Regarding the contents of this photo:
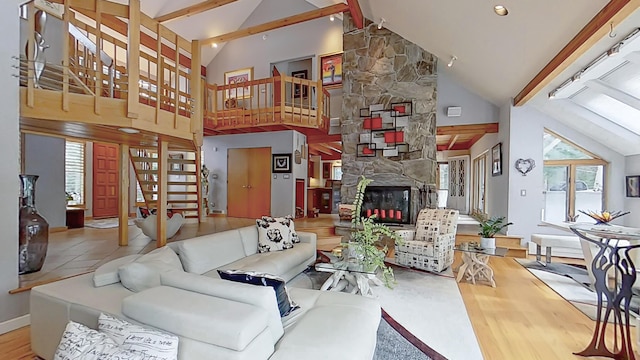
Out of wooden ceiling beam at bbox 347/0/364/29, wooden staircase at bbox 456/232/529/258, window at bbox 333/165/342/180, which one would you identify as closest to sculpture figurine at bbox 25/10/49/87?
wooden ceiling beam at bbox 347/0/364/29

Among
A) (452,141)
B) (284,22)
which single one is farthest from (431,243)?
(284,22)

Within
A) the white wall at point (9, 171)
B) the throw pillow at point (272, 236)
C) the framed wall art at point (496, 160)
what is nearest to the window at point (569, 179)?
the framed wall art at point (496, 160)

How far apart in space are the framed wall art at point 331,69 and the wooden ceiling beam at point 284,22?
112 cm

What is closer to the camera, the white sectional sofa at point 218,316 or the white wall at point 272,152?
the white sectional sofa at point 218,316

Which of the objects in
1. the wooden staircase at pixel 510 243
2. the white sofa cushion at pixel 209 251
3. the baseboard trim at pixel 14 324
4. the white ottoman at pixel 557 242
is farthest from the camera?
the wooden staircase at pixel 510 243

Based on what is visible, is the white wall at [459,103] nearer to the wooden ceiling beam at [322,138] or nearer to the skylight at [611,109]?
the skylight at [611,109]

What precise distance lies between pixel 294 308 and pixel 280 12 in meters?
8.23

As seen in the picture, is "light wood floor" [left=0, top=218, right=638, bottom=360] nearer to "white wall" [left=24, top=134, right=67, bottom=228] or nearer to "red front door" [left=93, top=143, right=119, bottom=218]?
"white wall" [left=24, top=134, right=67, bottom=228]

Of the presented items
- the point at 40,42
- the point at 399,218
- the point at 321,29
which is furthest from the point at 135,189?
the point at 399,218

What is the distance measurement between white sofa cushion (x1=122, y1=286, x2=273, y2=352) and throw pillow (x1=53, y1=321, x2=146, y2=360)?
0.18 m

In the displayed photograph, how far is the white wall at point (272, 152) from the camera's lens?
7.46 meters

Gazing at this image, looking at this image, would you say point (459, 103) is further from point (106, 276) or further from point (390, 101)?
point (106, 276)

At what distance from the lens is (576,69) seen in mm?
3697

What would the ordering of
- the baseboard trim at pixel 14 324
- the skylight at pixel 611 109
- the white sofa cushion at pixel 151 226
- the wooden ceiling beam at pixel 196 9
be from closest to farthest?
the baseboard trim at pixel 14 324 < the skylight at pixel 611 109 < the white sofa cushion at pixel 151 226 < the wooden ceiling beam at pixel 196 9
